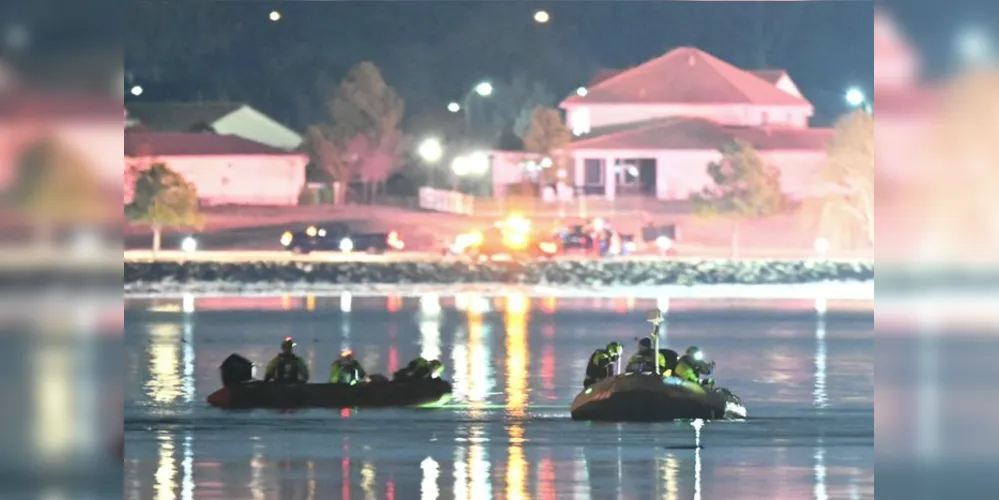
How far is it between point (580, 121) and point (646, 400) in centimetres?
609

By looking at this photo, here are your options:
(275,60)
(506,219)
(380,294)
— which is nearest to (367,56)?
(275,60)

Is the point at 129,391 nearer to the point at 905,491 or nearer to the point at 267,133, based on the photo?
the point at 267,133

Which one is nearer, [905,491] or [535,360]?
[905,491]

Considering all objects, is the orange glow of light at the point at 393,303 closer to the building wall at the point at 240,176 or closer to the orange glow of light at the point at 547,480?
the building wall at the point at 240,176

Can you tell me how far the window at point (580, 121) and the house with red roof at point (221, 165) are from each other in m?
3.05

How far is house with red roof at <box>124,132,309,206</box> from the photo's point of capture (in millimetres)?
23312

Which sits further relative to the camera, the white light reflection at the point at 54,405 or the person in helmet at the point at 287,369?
the person in helmet at the point at 287,369

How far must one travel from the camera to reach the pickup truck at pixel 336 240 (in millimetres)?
23828

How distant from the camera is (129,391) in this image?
74.6 feet

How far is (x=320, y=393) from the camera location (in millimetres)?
18938

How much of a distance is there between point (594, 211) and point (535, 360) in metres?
3.84

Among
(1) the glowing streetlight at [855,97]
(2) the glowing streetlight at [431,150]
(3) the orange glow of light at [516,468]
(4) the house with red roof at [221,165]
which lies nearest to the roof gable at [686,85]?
(1) the glowing streetlight at [855,97]

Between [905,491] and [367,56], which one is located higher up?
[367,56]

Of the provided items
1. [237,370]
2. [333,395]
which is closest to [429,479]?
[333,395]
